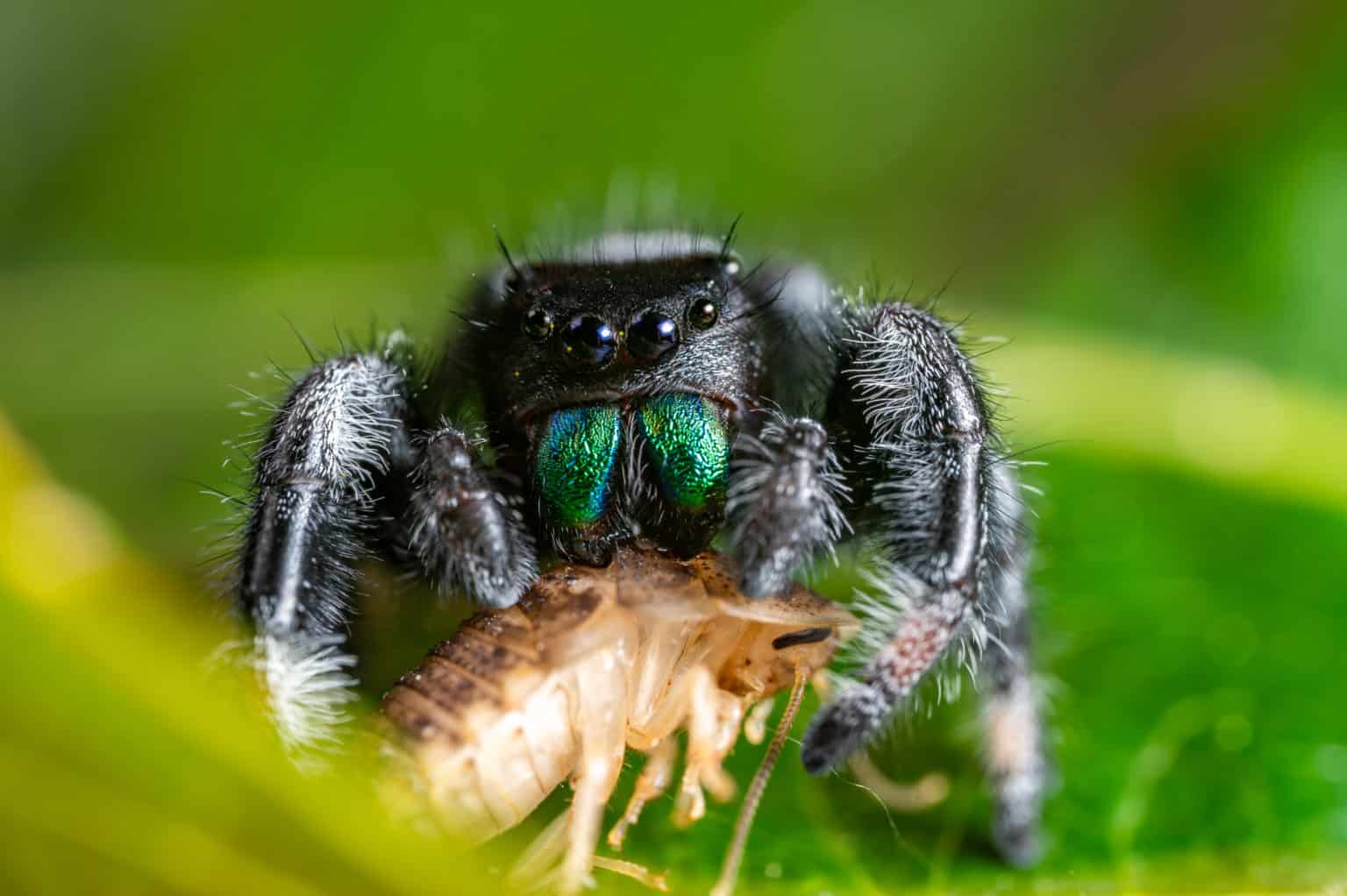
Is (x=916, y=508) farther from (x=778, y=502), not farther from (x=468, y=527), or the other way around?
(x=468, y=527)

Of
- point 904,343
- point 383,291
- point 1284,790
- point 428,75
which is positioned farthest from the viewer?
point 428,75

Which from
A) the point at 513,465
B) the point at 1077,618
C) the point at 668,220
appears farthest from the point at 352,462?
the point at 1077,618

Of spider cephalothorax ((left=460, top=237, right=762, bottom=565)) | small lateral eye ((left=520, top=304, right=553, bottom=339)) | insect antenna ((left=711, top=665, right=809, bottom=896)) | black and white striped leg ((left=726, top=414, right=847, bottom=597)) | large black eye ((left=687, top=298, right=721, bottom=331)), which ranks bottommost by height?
insect antenna ((left=711, top=665, right=809, bottom=896))

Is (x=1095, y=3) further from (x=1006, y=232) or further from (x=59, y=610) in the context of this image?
(x=59, y=610)

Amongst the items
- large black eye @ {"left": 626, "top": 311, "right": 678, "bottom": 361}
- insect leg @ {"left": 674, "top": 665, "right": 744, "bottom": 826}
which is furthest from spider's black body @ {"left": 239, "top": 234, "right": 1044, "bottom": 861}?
insect leg @ {"left": 674, "top": 665, "right": 744, "bottom": 826}

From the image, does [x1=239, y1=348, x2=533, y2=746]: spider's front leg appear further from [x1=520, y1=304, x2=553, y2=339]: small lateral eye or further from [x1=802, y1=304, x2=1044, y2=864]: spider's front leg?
[x1=802, y1=304, x2=1044, y2=864]: spider's front leg

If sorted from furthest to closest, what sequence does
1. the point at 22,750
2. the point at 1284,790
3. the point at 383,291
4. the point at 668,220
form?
the point at 383,291
the point at 668,220
the point at 1284,790
the point at 22,750

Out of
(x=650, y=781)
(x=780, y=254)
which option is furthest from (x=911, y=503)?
(x=780, y=254)
